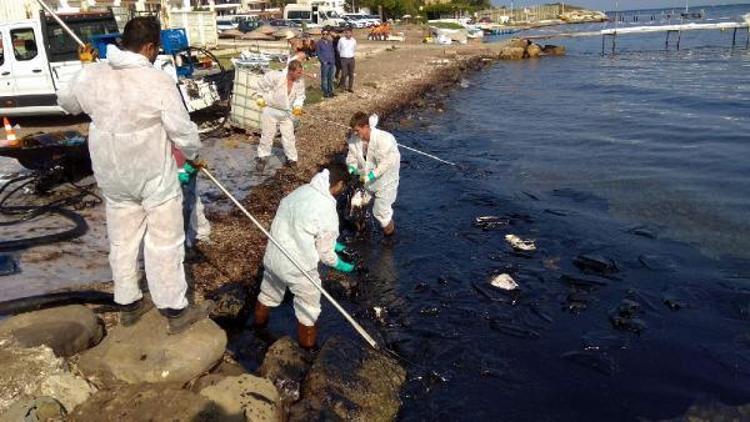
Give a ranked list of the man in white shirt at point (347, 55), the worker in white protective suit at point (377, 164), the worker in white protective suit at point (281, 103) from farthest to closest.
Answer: the man in white shirt at point (347, 55) → the worker in white protective suit at point (281, 103) → the worker in white protective suit at point (377, 164)

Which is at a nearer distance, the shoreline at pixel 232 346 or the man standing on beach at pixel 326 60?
the shoreline at pixel 232 346

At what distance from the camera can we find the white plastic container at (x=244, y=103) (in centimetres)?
1301

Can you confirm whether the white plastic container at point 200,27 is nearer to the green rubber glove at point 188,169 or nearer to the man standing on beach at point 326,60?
the man standing on beach at point 326,60

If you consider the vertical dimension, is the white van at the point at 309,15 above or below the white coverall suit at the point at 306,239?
above

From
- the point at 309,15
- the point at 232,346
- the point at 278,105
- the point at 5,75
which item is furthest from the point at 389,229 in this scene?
the point at 309,15

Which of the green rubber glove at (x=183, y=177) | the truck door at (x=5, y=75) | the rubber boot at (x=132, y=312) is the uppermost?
the truck door at (x=5, y=75)

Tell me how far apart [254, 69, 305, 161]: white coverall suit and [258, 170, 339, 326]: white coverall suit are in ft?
19.5

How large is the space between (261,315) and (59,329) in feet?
6.87

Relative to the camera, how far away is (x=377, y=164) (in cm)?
880

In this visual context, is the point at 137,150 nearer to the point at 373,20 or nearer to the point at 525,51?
the point at 525,51

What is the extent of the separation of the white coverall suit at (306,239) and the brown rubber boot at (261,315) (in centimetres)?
61

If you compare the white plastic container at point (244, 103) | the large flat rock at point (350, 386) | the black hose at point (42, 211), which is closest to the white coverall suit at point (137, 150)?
the large flat rock at point (350, 386)

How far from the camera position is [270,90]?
36.1 ft

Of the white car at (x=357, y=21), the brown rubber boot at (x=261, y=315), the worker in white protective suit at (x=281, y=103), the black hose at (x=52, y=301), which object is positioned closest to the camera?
the black hose at (x=52, y=301)
